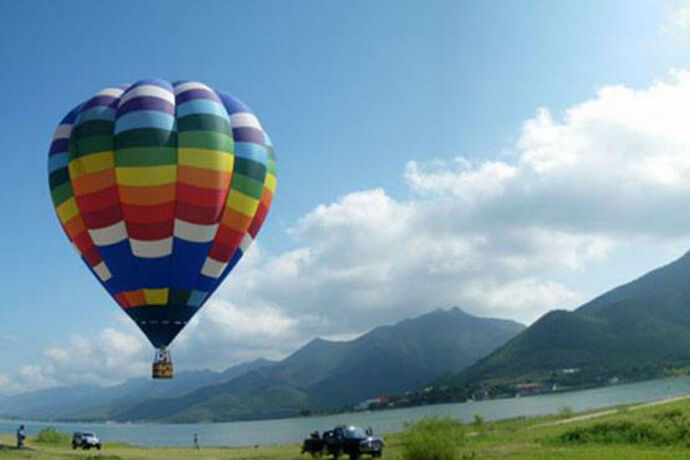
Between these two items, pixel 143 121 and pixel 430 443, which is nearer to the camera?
pixel 430 443

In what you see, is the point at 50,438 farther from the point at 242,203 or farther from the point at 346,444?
the point at 346,444

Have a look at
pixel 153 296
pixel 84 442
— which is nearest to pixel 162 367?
pixel 153 296

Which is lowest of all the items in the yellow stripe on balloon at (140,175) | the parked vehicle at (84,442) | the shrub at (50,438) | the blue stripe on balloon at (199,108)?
the parked vehicle at (84,442)

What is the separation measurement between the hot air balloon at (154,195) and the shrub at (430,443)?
15.1 m

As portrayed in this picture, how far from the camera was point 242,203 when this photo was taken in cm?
4053

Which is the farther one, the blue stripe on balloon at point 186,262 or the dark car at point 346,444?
the blue stripe on balloon at point 186,262

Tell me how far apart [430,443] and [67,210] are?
991 inches

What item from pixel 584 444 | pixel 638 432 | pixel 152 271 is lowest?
pixel 584 444

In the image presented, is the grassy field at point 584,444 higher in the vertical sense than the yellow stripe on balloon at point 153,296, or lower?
lower

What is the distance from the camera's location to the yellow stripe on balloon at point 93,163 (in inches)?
1475

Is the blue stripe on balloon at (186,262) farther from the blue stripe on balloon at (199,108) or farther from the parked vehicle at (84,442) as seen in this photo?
the parked vehicle at (84,442)

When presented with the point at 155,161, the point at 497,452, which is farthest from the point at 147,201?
the point at 497,452

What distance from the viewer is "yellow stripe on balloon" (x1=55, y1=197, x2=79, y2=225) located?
39.0m

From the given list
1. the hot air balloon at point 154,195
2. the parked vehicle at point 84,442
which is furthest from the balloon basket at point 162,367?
the parked vehicle at point 84,442
